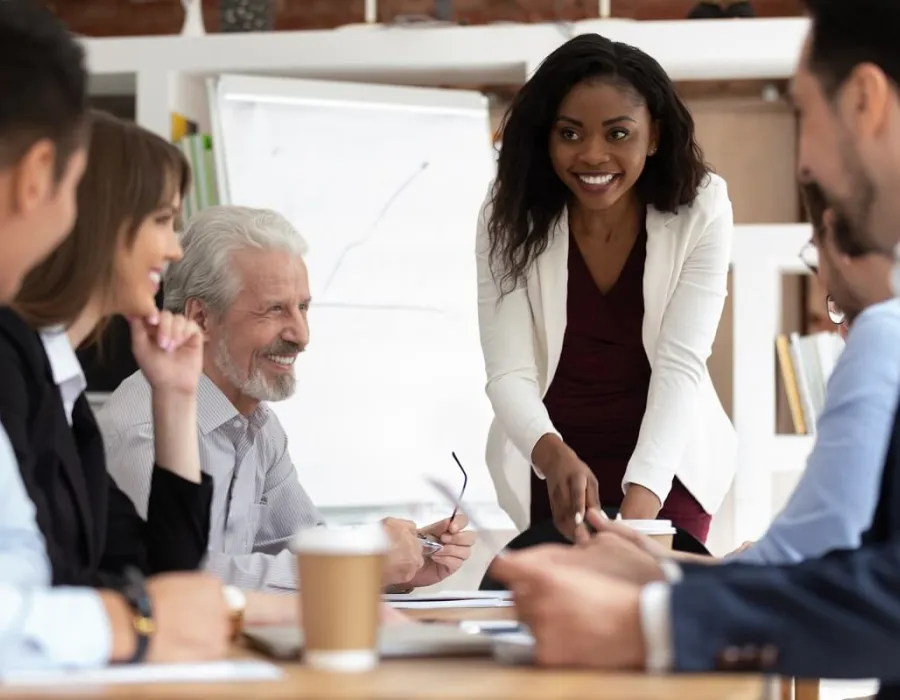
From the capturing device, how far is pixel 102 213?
67.2 inches

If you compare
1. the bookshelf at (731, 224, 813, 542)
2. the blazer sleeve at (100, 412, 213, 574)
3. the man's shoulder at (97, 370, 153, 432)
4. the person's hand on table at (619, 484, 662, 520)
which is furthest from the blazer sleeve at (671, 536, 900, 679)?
the bookshelf at (731, 224, 813, 542)

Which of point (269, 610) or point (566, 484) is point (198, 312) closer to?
point (566, 484)

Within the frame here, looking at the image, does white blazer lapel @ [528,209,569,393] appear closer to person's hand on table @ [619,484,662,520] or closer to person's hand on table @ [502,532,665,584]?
person's hand on table @ [619,484,662,520]

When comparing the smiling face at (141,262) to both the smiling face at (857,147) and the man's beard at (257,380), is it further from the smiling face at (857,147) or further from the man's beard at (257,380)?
the smiling face at (857,147)

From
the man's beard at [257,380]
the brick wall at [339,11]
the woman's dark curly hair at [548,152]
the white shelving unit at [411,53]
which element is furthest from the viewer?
the brick wall at [339,11]

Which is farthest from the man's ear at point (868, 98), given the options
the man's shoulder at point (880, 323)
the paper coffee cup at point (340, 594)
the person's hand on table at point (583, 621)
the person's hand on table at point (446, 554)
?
the person's hand on table at point (446, 554)

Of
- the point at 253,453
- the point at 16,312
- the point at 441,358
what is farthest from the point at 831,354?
the point at 16,312

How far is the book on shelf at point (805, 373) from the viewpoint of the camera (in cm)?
383

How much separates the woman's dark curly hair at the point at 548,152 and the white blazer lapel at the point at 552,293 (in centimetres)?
2

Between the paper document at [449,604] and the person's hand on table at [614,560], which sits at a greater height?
the person's hand on table at [614,560]

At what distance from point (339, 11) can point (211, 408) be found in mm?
2432

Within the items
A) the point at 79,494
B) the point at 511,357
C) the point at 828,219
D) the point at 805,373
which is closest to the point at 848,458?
the point at 828,219

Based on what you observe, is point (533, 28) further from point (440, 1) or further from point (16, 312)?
point (16, 312)

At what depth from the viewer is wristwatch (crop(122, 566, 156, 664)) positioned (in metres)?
1.14
